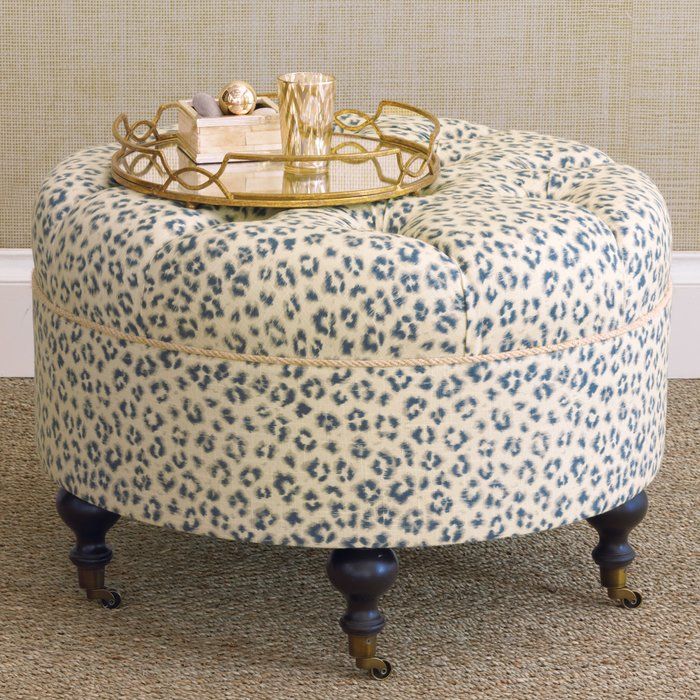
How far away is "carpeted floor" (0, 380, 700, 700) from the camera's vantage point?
4.87 ft

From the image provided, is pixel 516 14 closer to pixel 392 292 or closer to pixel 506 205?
pixel 506 205

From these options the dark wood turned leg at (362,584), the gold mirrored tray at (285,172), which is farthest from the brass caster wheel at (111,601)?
the gold mirrored tray at (285,172)

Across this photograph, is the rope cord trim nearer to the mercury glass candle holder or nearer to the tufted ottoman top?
the tufted ottoman top

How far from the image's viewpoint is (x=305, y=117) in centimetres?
161

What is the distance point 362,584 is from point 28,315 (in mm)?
1273

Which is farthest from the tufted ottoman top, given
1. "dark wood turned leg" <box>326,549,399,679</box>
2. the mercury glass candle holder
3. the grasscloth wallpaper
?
the grasscloth wallpaper

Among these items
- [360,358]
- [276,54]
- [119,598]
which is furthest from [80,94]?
[360,358]

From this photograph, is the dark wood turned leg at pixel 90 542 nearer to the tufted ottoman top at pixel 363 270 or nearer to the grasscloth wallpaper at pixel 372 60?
the tufted ottoman top at pixel 363 270

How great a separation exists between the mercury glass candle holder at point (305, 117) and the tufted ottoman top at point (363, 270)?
5.6 inches

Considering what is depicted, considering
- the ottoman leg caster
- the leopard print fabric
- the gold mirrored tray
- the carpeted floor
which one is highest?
the gold mirrored tray

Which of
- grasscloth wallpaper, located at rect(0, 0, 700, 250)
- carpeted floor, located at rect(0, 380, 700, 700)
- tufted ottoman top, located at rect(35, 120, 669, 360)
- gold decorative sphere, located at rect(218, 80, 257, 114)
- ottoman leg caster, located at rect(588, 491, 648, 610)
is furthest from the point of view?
grasscloth wallpaper, located at rect(0, 0, 700, 250)

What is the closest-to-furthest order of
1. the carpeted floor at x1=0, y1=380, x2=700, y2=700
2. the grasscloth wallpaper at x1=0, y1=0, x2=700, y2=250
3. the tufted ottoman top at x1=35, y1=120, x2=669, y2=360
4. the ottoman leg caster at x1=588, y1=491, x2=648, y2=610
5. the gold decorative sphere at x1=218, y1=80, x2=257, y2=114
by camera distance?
1. the tufted ottoman top at x1=35, y1=120, x2=669, y2=360
2. the carpeted floor at x1=0, y1=380, x2=700, y2=700
3. the ottoman leg caster at x1=588, y1=491, x2=648, y2=610
4. the gold decorative sphere at x1=218, y1=80, x2=257, y2=114
5. the grasscloth wallpaper at x1=0, y1=0, x2=700, y2=250

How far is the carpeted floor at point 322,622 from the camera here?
1484 mm

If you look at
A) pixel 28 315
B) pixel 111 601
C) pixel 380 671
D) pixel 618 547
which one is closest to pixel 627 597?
pixel 618 547
